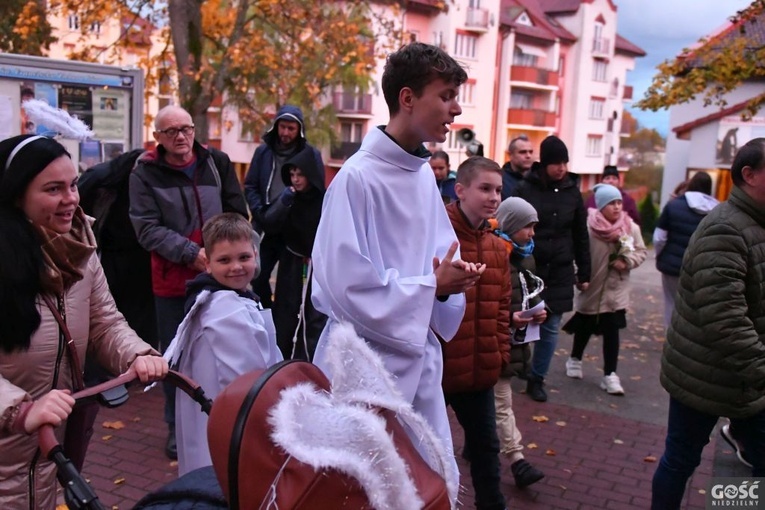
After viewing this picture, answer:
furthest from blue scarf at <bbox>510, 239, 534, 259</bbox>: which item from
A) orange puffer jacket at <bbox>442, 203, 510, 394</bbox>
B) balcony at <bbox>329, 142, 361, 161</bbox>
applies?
balcony at <bbox>329, 142, 361, 161</bbox>

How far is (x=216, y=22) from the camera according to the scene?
17.9 m

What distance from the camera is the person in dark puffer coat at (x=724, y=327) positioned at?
3.27 meters

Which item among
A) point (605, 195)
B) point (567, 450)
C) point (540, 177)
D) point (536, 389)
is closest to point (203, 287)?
point (567, 450)

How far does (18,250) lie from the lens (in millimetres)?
2332

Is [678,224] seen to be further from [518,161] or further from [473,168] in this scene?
[473,168]

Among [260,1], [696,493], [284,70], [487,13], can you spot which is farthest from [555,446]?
[487,13]

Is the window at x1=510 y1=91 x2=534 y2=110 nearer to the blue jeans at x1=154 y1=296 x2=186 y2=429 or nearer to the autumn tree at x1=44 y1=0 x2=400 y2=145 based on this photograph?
the autumn tree at x1=44 y1=0 x2=400 y2=145

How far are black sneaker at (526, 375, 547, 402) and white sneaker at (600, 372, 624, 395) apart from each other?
66cm

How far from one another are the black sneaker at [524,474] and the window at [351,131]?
40221 mm

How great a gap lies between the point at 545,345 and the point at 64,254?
4.70m

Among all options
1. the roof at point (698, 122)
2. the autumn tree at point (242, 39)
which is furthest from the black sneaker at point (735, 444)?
the roof at point (698, 122)

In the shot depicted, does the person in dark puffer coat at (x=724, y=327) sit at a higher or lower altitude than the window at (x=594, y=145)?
lower

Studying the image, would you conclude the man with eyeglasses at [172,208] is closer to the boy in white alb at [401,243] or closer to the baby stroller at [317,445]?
the boy in white alb at [401,243]

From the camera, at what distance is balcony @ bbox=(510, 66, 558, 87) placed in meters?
49.0
